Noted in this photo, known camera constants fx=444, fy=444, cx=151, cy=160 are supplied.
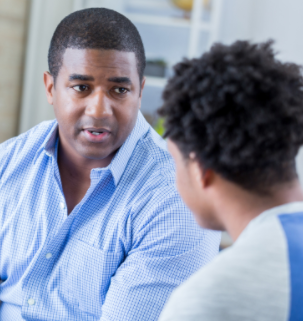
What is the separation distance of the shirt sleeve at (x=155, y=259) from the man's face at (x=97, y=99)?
23cm

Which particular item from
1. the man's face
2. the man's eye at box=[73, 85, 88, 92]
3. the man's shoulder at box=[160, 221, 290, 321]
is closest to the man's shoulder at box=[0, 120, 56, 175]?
the man's face

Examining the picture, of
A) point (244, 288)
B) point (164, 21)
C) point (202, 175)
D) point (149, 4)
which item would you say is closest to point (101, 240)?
point (202, 175)

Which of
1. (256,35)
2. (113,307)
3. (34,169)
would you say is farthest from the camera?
(256,35)

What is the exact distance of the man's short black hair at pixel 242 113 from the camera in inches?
26.1

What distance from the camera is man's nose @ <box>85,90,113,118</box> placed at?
46.6 inches

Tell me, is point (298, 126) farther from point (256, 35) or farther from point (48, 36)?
point (256, 35)

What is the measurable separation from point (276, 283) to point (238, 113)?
9.8 inches

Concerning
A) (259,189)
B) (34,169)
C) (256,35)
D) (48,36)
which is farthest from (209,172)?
(256,35)

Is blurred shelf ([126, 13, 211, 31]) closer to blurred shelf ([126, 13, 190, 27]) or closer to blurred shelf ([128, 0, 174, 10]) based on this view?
blurred shelf ([126, 13, 190, 27])

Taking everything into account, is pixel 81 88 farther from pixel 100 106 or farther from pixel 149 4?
pixel 149 4

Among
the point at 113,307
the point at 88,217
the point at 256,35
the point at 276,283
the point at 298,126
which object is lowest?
the point at 113,307

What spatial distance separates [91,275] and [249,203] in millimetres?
569

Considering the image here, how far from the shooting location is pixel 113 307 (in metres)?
1.04

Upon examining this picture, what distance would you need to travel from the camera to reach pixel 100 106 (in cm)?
118
